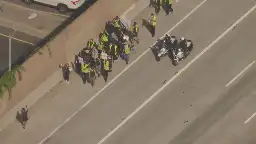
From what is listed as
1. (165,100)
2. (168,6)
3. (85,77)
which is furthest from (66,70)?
(168,6)

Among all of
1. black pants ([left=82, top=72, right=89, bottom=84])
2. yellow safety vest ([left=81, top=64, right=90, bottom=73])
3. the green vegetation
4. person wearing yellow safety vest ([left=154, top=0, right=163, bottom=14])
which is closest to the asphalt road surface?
the green vegetation

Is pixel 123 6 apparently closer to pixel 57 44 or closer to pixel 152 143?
pixel 57 44

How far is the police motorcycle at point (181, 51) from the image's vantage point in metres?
40.0

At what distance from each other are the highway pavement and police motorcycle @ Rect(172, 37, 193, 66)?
347 mm

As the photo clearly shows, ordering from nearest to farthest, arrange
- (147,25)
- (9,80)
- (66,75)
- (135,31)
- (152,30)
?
(9,80)
(66,75)
(135,31)
(152,30)
(147,25)

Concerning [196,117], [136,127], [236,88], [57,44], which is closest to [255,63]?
[236,88]

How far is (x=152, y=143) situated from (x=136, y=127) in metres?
1.31

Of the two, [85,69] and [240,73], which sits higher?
[85,69]

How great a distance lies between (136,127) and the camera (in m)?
37.5

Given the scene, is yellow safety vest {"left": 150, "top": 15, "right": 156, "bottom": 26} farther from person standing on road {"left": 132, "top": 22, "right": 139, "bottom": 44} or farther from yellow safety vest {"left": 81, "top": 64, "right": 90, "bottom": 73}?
yellow safety vest {"left": 81, "top": 64, "right": 90, "bottom": 73}

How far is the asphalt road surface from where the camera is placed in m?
41.1

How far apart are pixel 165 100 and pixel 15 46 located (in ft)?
30.0

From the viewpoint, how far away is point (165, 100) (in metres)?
38.7

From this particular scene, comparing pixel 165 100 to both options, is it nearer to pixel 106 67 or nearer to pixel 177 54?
pixel 177 54
